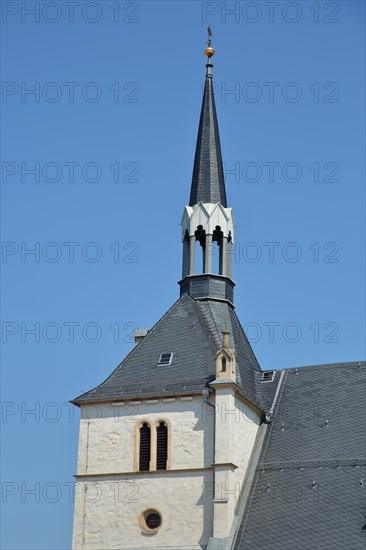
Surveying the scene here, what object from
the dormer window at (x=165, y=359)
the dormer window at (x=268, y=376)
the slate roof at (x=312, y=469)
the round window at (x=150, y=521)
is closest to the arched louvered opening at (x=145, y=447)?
the round window at (x=150, y=521)

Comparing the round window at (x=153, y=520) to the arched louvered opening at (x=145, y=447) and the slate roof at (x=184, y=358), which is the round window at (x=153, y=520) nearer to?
the arched louvered opening at (x=145, y=447)

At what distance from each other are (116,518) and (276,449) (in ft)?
22.5

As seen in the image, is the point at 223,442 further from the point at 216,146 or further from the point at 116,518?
the point at 216,146

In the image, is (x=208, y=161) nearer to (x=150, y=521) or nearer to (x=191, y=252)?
(x=191, y=252)

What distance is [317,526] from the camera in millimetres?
42125

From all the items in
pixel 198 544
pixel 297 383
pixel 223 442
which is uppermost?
pixel 297 383

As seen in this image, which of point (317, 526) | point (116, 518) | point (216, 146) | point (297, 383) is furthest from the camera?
point (216, 146)

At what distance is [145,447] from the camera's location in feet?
150

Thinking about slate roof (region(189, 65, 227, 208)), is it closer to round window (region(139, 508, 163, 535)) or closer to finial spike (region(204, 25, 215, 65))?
Answer: finial spike (region(204, 25, 215, 65))

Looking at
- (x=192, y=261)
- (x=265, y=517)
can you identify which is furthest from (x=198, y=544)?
(x=192, y=261)

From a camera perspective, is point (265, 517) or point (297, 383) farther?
point (297, 383)

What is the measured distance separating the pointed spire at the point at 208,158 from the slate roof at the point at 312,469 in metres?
9.10

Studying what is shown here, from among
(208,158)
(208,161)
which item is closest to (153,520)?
(208,161)

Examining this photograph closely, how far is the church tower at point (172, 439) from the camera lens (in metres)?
Result: 43.9
